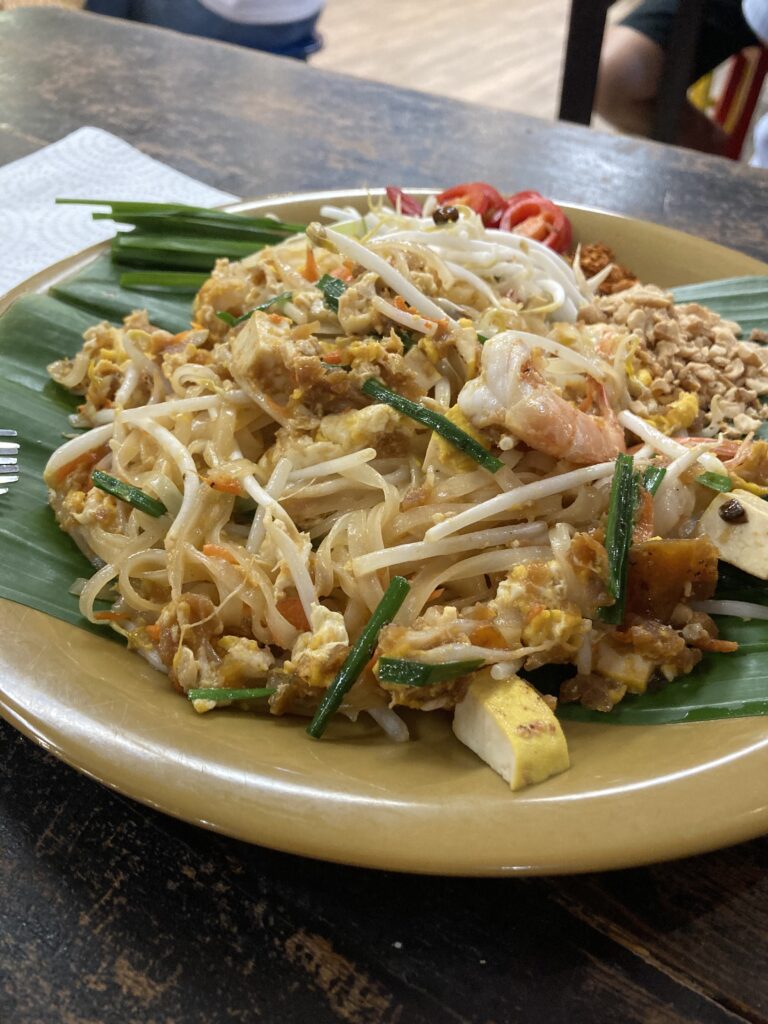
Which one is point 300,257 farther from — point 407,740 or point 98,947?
point 98,947

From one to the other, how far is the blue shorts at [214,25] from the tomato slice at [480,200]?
14.2 feet

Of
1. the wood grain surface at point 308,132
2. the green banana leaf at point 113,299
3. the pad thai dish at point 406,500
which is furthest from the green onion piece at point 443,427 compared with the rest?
the wood grain surface at point 308,132

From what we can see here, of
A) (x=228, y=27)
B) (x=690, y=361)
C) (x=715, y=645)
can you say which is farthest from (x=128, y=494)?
(x=228, y=27)

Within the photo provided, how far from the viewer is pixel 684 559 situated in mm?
1737

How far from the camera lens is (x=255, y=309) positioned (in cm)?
221

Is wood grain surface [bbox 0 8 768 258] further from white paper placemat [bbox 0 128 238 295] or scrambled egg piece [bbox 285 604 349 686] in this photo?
scrambled egg piece [bbox 285 604 349 686]

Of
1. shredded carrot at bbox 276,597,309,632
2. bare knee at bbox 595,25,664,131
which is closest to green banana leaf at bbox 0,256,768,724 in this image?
shredded carrot at bbox 276,597,309,632

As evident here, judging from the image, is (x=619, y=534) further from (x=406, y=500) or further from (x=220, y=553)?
(x=220, y=553)

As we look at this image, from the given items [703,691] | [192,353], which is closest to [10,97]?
[192,353]

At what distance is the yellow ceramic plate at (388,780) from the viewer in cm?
125

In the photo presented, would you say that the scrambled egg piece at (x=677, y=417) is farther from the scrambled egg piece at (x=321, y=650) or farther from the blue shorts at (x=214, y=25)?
the blue shorts at (x=214, y=25)

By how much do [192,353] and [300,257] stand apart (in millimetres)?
483

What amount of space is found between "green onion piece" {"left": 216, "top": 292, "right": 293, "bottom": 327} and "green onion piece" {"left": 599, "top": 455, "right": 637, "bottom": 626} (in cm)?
94

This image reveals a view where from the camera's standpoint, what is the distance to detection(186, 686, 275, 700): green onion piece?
159 centimetres
